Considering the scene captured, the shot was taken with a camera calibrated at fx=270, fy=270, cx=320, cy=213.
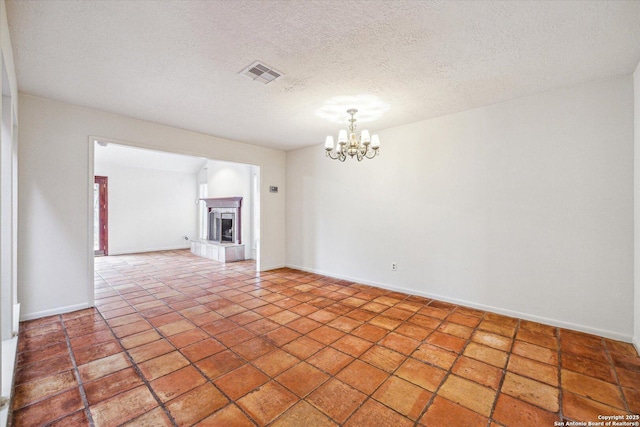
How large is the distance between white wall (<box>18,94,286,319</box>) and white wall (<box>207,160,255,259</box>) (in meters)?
3.32

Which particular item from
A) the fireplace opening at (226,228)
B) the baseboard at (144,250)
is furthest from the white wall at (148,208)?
the fireplace opening at (226,228)

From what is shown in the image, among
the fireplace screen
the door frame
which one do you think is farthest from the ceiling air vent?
the door frame

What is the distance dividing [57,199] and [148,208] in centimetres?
537

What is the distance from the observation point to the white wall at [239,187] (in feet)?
23.5

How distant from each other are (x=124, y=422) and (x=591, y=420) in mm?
2965

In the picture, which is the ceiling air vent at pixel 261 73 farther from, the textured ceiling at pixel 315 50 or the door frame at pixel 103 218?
the door frame at pixel 103 218

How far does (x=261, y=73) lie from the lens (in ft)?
8.80

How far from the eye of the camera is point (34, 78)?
2.79 meters

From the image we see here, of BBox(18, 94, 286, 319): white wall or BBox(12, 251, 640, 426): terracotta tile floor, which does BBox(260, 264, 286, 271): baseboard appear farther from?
BBox(18, 94, 286, 319): white wall

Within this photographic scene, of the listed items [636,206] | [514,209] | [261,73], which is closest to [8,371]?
[261,73]

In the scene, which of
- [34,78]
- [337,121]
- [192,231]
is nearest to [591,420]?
[337,121]

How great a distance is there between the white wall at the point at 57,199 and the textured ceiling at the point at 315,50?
1.05ft

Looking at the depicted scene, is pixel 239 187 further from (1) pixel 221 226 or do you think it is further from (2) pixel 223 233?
(2) pixel 223 233

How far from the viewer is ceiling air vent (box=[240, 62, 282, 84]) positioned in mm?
2556
